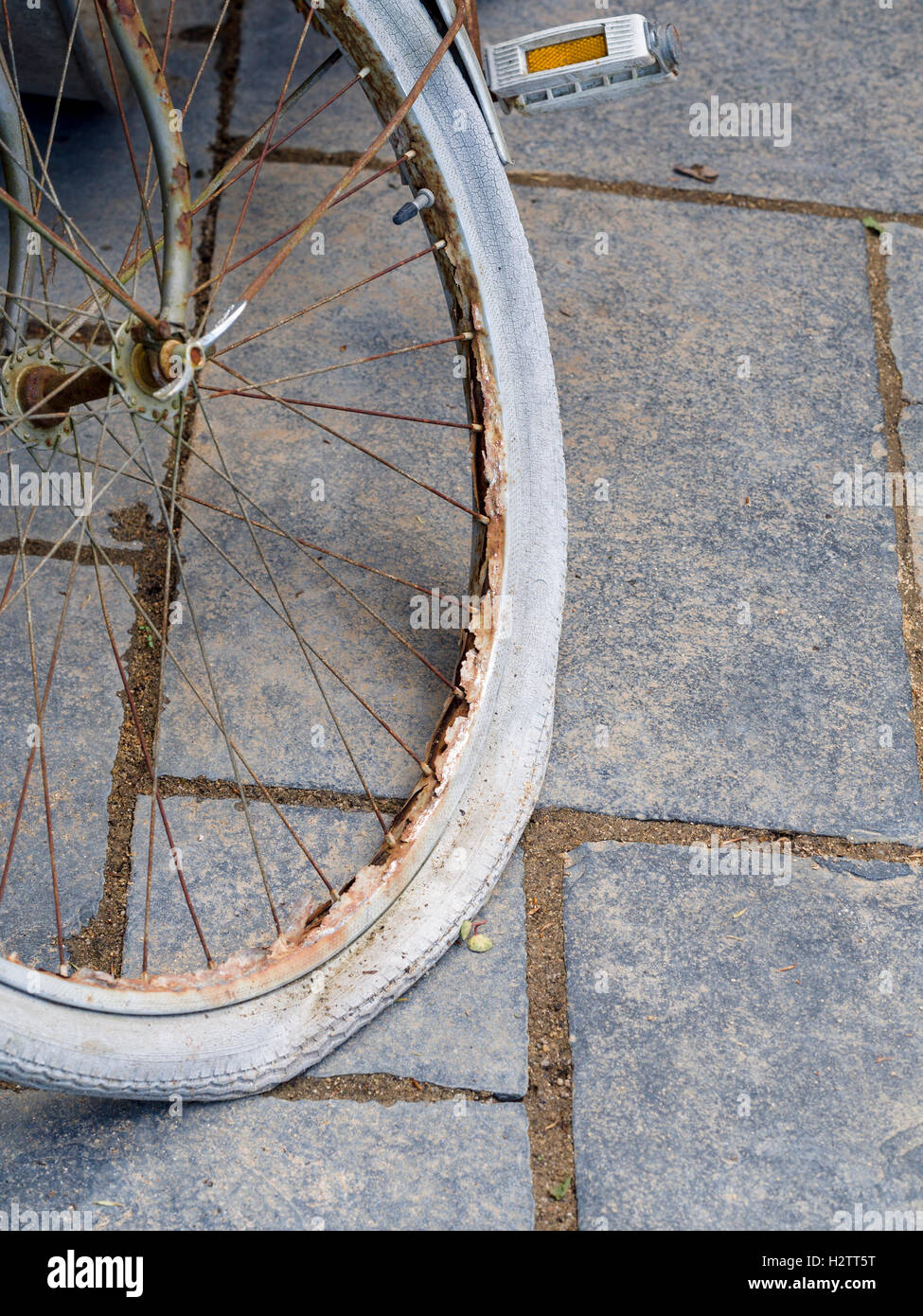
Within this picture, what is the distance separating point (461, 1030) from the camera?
1.59 meters

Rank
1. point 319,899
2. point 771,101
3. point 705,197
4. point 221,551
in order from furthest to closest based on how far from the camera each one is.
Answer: point 771,101
point 705,197
point 319,899
point 221,551

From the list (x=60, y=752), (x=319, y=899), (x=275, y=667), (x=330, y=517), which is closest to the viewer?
(x=319, y=899)

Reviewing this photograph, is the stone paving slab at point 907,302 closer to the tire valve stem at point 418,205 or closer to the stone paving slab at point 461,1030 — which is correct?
the tire valve stem at point 418,205

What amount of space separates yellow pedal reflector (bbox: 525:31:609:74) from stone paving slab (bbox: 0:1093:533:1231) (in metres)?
1.44

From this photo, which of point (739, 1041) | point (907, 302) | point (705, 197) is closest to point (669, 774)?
point (739, 1041)

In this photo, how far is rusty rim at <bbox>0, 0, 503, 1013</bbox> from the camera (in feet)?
4.70

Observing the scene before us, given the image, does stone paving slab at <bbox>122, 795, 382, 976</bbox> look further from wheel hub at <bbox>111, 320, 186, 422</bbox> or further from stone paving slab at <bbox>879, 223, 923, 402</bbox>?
stone paving slab at <bbox>879, 223, 923, 402</bbox>

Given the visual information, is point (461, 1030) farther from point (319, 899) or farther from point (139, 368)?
point (139, 368)

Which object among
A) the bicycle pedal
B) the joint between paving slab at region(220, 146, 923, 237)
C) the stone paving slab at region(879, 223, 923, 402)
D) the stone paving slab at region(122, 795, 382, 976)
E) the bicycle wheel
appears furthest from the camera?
the joint between paving slab at region(220, 146, 923, 237)

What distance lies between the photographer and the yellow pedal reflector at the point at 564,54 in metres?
1.76

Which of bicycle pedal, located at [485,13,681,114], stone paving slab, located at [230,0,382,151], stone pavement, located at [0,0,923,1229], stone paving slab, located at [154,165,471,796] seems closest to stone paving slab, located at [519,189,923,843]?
stone pavement, located at [0,0,923,1229]

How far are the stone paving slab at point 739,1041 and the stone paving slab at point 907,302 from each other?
1.04m

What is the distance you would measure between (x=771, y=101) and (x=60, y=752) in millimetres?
2082
